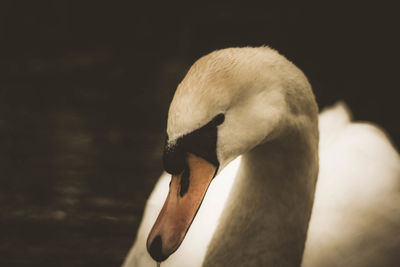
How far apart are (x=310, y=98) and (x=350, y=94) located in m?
3.79

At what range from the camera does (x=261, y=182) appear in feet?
6.42

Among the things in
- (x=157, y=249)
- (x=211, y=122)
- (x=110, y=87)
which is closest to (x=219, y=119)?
(x=211, y=122)

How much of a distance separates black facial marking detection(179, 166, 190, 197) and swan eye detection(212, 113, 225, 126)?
13 cm

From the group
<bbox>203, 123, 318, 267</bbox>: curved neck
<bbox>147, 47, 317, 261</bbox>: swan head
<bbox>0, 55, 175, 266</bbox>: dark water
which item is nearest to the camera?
<bbox>147, 47, 317, 261</bbox>: swan head

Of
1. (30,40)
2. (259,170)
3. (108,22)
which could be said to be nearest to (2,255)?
(259,170)

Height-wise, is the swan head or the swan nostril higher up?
the swan head

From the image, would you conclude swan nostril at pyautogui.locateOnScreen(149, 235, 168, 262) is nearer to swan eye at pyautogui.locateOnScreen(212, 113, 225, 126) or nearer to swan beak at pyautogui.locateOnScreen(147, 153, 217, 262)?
swan beak at pyautogui.locateOnScreen(147, 153, 217, 262)

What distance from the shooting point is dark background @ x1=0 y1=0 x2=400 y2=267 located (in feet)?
10.7

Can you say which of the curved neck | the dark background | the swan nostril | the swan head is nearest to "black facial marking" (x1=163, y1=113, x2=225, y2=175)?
the swan head

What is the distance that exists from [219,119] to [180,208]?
236 millimetres

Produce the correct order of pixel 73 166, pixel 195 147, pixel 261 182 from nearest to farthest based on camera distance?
pixel 195 147
pixel 261 182
pixel 73 166

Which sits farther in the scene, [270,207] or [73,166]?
[73,166]

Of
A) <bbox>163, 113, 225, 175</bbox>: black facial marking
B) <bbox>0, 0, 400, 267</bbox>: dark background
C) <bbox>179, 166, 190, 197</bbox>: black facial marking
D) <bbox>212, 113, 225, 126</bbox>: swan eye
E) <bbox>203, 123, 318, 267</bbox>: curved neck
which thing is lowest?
<bbox>0, 0, 400, 267</bbox>: dark background

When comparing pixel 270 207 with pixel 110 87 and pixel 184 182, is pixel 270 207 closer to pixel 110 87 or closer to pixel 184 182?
pixel 184 182
